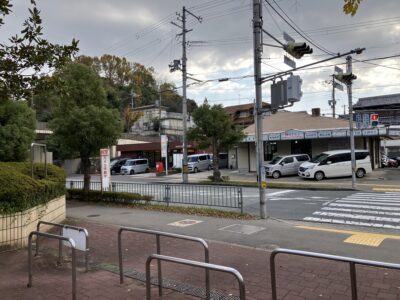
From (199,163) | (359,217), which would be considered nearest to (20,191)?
(359,217)

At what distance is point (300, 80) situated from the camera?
12250 mm

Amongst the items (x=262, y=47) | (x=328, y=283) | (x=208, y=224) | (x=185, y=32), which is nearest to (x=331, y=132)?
(x=185, y=32)

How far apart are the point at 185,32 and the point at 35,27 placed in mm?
26678

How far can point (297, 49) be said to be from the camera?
12602 mm

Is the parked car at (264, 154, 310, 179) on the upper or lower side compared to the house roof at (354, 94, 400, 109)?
lower

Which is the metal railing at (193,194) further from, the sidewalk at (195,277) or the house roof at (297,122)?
the house roof at (297,122)

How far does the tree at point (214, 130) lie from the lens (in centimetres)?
2930

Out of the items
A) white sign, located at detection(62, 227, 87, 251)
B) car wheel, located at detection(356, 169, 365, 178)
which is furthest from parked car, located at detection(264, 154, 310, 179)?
white sign, located at detection(62, 227, 87, 251)

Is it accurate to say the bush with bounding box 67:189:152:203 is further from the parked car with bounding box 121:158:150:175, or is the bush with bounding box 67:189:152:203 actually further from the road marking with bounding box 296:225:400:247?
the parked car with bounding box 121:158:150:175

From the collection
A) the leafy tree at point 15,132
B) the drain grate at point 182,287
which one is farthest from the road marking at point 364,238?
the leafy tree at point 15,132

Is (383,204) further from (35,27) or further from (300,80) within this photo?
(35,27)

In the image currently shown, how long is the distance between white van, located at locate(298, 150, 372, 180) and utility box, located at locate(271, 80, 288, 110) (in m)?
17.1

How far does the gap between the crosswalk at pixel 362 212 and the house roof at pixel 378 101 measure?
39.1 meters

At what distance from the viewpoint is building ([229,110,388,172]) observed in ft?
108
